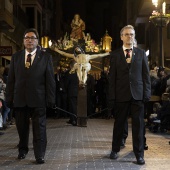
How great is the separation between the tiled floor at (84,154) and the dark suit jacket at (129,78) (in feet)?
3.43

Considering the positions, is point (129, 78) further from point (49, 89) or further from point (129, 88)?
point (49, 89)

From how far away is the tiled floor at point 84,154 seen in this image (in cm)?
718

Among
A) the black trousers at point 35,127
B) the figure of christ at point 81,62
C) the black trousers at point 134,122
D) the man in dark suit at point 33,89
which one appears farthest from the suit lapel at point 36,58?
the figure of christ at point 81,62

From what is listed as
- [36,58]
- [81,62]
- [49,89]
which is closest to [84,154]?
[49,89]

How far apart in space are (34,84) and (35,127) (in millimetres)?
675

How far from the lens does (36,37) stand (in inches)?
305

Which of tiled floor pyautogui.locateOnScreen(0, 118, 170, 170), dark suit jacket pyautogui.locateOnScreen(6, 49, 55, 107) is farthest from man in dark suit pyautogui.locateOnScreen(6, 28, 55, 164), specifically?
tiled floor pyautogui.locateOnScreen(0, 118, 170, 170)

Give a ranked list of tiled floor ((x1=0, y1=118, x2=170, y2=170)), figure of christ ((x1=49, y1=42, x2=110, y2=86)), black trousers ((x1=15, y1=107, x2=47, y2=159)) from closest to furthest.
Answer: tiled floor ((x1=0, y1=118, x2=170, y2=170)), black trousers ((x1=15, y1=107, x2=47, y2=159)), figure of christ ((x1=49, y1=42, x2=110, y2=86))

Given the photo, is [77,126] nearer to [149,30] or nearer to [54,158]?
[54,158]

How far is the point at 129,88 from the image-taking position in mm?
7590

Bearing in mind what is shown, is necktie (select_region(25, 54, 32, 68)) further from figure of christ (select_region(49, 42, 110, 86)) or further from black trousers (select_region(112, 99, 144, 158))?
figure of christ (select_region(49, 42, 110, 86))

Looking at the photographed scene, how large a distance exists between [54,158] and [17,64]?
1660 mm

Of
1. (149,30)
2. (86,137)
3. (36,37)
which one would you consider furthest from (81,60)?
(149,30)

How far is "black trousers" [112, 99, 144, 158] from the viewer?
7.55 meters
